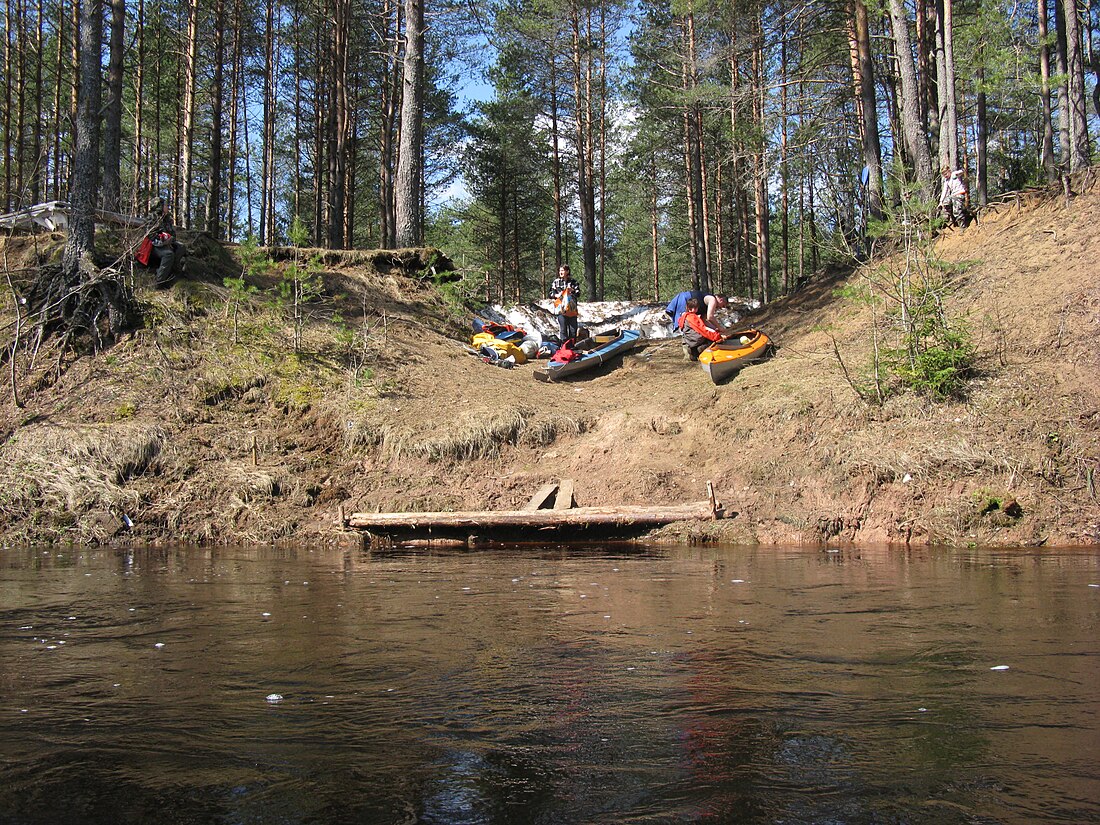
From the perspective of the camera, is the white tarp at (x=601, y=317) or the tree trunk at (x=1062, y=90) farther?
the white tarp at (x=601, y=317)

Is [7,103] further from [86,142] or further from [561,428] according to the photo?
[561,428]

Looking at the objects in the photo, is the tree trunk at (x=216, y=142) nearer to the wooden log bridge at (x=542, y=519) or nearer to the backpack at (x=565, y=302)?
the backpack at (x=565, y=302)

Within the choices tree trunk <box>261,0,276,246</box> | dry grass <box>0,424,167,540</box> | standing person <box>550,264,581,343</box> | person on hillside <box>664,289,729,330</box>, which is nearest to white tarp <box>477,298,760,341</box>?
standing person <box>550,264,581,343</box>

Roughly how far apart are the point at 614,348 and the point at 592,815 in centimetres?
1408

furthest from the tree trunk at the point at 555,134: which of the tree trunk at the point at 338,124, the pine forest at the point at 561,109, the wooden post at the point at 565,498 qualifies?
the wooden post at the point at 565,498

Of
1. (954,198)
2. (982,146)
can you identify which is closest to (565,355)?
(954,198)

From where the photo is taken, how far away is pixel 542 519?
10750mm

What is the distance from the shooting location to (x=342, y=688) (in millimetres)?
4246

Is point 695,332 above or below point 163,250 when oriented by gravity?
below

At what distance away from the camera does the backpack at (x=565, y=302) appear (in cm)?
1642

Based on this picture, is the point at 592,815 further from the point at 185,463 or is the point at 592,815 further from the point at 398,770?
the point at 185,463

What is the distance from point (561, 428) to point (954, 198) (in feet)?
29.6

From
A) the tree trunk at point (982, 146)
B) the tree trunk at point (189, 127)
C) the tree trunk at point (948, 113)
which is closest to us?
the tree trunk at point (948, 113)

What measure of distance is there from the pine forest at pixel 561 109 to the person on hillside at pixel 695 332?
2539 millimetres
